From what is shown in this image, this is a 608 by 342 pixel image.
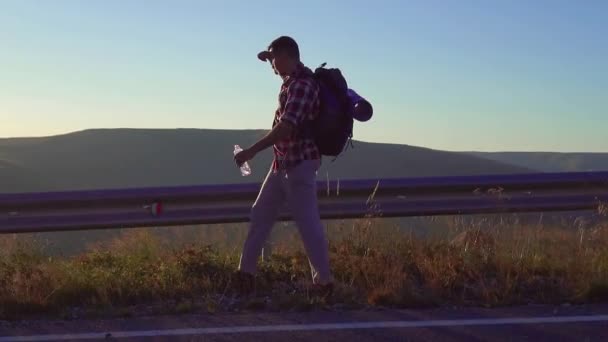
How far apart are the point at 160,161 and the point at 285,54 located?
39507mm

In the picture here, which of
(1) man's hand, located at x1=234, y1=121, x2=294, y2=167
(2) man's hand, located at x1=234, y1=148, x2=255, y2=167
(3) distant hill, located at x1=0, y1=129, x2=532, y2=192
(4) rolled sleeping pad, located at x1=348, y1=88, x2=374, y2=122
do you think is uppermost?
(3) distant hill, located at x1=0, y1=129, x2=532, y2=192

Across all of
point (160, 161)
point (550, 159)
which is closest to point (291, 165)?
point (160, 161)

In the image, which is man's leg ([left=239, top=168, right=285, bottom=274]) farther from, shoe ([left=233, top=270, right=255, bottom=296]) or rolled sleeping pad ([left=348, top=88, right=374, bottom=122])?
rolled sleeping pad ([left=348, top=88, right=374, bottom=122])

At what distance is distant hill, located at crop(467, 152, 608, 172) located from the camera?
74.3 meters

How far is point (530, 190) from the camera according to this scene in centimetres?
771

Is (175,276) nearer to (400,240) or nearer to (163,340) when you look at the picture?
(163,340)

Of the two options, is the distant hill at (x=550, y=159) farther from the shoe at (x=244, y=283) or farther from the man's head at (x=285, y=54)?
the man's head at (x=285, y=54)

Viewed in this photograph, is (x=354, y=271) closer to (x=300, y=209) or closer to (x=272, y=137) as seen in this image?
(x=300, y=209)

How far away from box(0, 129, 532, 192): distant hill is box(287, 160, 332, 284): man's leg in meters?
25.5

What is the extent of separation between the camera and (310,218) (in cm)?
589

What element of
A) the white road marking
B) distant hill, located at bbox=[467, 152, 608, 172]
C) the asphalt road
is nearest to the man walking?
the asphalt road

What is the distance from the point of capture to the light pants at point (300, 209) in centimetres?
584

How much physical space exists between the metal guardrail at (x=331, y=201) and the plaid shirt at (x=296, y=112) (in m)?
1.51

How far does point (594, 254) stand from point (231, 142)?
4466 cm
